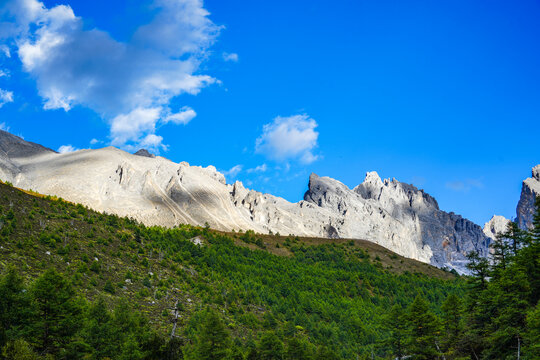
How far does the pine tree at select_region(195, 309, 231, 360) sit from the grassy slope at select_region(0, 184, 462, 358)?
41.5ft

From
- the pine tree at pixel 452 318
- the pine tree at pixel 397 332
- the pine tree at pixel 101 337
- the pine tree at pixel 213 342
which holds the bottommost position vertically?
the pine tree at pixel 101 337

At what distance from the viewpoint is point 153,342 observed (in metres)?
39.4

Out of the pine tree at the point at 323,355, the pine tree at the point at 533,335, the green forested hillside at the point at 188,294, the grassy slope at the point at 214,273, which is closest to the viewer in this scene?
the pine tree at the point at 533,335

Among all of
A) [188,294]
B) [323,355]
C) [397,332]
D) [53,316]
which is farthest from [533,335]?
[188,294]

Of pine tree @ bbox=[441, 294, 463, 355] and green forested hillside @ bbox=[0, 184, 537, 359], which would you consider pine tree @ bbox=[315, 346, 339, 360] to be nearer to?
green forested hillside @ bbox=[0, 184, 537, 359]

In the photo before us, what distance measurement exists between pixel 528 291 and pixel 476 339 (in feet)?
20.9

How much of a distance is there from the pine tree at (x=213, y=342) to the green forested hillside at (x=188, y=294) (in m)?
0.09

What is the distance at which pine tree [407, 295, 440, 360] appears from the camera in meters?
41.2

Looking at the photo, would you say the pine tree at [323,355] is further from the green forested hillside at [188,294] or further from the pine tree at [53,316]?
the pine tree at [53,316]

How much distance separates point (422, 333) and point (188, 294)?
34053 mm

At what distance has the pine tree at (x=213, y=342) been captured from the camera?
38.7 m

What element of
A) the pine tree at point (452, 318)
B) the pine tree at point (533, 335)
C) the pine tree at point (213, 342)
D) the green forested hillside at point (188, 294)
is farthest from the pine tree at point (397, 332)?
the pine tree at point (213, 342)

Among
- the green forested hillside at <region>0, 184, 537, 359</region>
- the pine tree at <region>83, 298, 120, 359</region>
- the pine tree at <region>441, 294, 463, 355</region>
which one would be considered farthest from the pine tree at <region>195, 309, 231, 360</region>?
the pine tree at <region>441, 294, 463, 355</region>

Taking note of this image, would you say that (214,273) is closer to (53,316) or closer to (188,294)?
(188,294)
